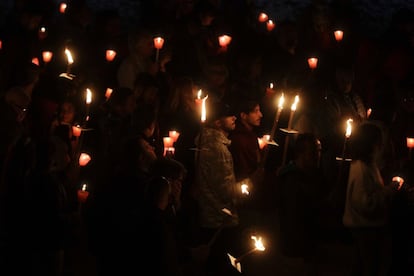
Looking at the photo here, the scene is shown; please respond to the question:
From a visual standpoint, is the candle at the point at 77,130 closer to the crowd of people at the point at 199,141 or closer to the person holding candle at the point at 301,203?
the crowd of people at the point at 199,141

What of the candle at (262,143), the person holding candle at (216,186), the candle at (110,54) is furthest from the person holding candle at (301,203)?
the candle at (110,54)

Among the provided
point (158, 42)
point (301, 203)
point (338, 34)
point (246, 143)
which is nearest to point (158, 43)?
point (158, 42)

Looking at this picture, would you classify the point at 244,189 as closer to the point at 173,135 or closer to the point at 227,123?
the point at 227,123

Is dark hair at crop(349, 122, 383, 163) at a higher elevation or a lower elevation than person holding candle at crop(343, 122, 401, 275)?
higher

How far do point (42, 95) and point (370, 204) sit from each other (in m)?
3.93

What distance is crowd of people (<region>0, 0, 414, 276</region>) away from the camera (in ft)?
19.4

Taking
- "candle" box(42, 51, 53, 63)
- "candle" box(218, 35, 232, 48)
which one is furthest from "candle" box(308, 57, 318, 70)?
"candle" box(42, 51, 53, 63)

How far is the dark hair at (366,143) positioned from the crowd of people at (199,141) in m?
0.01

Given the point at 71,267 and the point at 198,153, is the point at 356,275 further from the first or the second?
the point at 71,267

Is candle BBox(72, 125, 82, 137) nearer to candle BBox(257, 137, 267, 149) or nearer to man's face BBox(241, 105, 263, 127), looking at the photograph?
man's face BBox(241, 105, 263, 127)

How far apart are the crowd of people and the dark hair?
0.01 meters

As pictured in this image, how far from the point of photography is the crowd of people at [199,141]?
5.93 meters

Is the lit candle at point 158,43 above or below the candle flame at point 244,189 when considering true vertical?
above

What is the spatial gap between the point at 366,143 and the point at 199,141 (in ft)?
5.80
